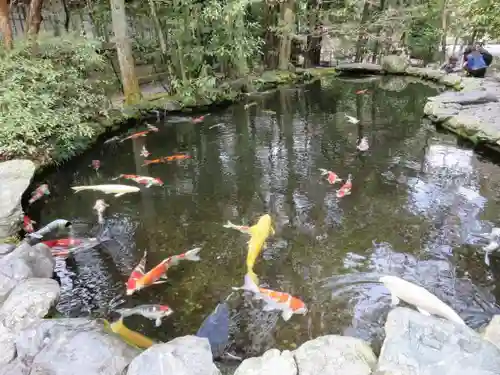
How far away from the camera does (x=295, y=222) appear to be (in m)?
5.92

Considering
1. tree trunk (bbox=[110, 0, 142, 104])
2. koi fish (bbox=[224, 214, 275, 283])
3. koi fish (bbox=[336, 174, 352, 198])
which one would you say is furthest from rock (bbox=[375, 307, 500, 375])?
tree trunk (bbox=[110, 0, 142, 104])

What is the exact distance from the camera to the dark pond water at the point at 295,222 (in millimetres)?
4312

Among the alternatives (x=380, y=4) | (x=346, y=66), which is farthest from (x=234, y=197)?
(x=380, y=4)

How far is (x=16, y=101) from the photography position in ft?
23.3

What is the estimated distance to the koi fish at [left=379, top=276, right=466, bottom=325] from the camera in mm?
3461

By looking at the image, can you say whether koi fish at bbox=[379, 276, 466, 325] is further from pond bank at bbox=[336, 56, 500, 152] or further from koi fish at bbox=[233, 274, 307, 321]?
pond bank at bbox=[336, 56, 500, 152]

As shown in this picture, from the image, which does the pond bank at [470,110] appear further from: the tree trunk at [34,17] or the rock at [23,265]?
the tree trunk at [34,17]

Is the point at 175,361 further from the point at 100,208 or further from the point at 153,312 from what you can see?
the point at 100,208

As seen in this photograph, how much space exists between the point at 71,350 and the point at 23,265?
1.53m

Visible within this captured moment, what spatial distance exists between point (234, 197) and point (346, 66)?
14146 millimetres

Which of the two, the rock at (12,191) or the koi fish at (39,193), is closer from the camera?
the rock at (12,191)

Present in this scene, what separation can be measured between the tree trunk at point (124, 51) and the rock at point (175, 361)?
9575 mm

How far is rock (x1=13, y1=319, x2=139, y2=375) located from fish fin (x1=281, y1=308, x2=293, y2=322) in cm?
157

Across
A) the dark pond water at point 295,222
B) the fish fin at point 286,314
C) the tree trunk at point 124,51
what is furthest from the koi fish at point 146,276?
Answer: the tree trunk at point 124,51
